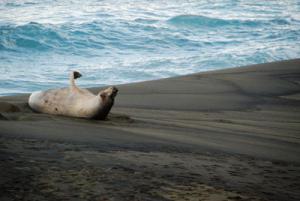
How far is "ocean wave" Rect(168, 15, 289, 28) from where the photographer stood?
23.6m

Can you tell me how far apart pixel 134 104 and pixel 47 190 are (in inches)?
200

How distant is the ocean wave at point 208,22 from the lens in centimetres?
2364

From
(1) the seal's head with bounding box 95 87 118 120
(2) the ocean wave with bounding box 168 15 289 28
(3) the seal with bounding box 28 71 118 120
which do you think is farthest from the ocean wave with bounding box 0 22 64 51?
(1) the seal's head with bounding box 95 87 118 120

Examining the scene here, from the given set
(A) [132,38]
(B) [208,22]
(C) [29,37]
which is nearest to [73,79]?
(C) [29,37]

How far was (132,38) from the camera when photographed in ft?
67.7

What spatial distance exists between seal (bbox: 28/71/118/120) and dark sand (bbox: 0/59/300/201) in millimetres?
161

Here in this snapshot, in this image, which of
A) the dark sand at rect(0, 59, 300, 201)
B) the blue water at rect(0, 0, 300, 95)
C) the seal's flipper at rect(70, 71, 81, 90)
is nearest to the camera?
the dark sand at rect(0, 59, 300, 201)

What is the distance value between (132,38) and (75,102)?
1490 centimetres

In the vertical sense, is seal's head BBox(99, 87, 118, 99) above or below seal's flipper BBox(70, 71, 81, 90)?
below

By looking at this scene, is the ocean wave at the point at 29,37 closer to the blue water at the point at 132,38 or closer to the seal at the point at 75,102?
the blue water at the point at 132,38

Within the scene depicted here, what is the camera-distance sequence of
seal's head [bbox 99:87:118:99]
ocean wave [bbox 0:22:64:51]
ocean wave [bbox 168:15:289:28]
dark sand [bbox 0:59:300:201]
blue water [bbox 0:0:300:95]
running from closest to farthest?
dark sand [bbox 0:59:300:201]
seal's head [bbox 99:87:118:99]
blue water [bbox 0:0:300:95]
ocean wave [bbox 0:22:64:51]
ocean wave [bbox 168:15:289:28]

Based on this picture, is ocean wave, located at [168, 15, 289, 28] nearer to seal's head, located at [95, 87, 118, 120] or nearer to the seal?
the seal

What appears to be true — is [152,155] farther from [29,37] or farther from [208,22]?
[208,22]

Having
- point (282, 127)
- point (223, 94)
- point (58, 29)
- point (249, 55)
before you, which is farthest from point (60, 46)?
point (282, 127)
